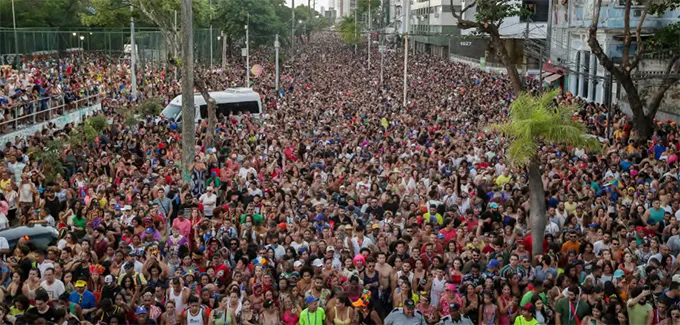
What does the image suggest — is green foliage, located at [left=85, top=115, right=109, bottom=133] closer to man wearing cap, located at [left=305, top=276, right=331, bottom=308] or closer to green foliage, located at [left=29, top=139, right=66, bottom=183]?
green foliage, located at [left=29, top=139, right=66, bottom=183]

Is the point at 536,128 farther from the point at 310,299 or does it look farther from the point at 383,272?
the point at 310,299

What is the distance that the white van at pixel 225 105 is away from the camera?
28828 mm

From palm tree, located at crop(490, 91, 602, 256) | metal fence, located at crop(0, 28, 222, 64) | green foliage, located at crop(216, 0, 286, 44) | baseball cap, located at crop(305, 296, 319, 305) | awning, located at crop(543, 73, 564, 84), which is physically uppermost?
green foliage, located at crop(216, 0, 286, 44)

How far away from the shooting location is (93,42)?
173 feet

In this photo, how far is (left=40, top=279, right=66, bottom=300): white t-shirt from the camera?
1008 cm

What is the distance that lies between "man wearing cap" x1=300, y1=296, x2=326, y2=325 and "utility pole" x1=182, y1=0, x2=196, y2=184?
11.1 meters

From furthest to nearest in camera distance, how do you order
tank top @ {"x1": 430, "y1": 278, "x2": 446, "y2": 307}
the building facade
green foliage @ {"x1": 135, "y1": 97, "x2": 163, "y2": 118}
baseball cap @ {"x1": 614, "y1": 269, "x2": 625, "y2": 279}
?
1. green foliage @ {"x1": 135, "y1": 97, "x2": 163, "y2": 118}
2. the building facade
3. baseball cap @ {"x1": 614, "y1": 269, "x2": 625, "y2": 279}
4. tank top @ {"x1": 430, "y1": 278, "x2": 446, "y2": 307}

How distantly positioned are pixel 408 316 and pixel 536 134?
4.62 m

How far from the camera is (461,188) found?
16141mm

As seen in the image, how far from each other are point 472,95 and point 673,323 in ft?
92.0

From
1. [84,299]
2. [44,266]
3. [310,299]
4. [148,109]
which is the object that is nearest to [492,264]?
[310,299]

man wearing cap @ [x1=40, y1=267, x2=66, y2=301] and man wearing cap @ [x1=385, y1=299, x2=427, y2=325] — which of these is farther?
man wearing cap @ [x1=40, y1=267, x2=66, y2=301]

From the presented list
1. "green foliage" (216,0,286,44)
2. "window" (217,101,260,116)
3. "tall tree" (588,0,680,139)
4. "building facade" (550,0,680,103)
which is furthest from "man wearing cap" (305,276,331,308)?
"green foliage" (216,0,286,44)

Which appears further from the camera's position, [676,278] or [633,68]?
[633,68]
